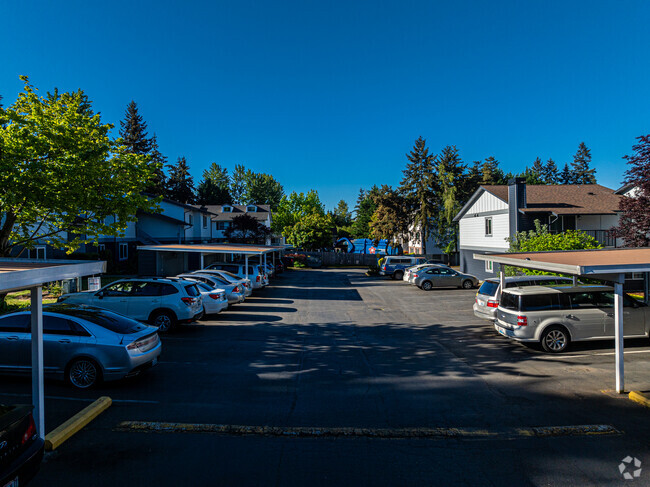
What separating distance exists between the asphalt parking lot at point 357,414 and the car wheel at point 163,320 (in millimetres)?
776

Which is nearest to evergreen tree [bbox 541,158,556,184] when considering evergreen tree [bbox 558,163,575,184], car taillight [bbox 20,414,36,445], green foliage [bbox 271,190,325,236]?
evergreen tree [bbox 558,163,575,184]

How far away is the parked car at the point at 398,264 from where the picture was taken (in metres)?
34.0

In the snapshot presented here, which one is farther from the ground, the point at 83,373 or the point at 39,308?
the point at 39,308

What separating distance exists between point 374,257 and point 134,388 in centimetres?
4774

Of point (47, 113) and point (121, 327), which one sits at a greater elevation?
point (47, 113)

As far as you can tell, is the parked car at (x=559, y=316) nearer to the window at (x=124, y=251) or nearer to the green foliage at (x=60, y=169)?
the green foliage at (x=60, y=169)

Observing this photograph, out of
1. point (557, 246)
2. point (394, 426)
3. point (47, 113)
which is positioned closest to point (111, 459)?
point (394, 426)

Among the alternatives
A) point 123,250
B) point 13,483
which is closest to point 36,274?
point 13,483

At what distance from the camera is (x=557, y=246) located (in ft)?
61.6

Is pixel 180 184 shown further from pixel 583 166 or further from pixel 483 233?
pixel 583 166

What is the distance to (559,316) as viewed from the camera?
35.0ft

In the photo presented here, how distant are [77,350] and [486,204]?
92.6 ft

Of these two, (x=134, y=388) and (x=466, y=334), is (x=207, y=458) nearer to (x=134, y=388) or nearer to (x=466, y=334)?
(x=134, y=388)

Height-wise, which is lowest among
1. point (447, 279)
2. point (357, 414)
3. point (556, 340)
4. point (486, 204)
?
point (357, 414)
